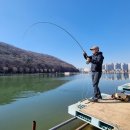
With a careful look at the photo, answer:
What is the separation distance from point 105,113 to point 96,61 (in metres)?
2.37

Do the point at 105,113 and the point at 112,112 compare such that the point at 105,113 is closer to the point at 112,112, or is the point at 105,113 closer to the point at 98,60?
the point at 112,112

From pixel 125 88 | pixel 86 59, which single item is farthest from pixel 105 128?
pixel 125 88

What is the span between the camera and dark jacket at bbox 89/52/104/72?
7.76 meters

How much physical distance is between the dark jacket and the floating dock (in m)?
1.45

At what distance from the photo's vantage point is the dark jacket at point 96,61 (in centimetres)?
776

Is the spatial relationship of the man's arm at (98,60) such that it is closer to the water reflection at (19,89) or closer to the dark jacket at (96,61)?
the dark jacket at (96,61)

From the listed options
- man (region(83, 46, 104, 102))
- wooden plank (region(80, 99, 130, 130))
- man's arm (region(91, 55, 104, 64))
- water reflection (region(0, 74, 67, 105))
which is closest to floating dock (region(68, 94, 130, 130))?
wooden plank (region(80, 99, 130, 130))

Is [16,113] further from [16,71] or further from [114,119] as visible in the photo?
[16,71]

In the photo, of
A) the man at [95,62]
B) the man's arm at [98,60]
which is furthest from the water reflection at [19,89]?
the man's arm at [98,60]

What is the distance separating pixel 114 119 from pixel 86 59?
2.93 meters

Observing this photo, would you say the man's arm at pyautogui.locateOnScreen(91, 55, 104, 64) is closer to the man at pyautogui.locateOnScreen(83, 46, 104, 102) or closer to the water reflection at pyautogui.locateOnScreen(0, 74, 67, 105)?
the man at pyautogui.locateOnScreen(83, 46, 104, 102)

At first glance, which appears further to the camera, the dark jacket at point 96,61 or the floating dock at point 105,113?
the dark jacket at point 96,61

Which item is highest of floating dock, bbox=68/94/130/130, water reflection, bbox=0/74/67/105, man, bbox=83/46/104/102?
man, bbox=83/46/104/102

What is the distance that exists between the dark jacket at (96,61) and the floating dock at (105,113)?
1.45m
